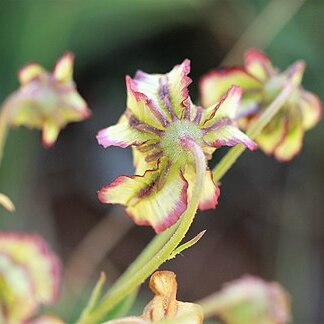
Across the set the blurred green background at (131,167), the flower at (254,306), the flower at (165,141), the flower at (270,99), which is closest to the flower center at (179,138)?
the flower at (165,141)

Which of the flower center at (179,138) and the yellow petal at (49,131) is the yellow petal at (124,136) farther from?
the yellow petal at (49,131)

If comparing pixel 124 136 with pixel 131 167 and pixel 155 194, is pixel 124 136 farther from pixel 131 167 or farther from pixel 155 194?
pixel 131 167

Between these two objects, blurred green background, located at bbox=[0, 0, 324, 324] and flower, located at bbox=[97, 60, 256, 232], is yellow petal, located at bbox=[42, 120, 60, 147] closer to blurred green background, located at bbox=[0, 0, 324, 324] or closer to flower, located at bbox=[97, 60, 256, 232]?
flower, located at bbox=[97, 60, 256, 232]

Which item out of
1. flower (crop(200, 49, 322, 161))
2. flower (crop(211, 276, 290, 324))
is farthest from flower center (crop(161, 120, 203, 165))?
flower (crop(211, 276, 290, 324))

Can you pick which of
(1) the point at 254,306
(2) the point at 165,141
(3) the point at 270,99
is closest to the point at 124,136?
(2) the point at 165,141

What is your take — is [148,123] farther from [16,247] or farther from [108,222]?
[108,222]

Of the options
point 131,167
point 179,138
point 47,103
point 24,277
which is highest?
point 179,138
